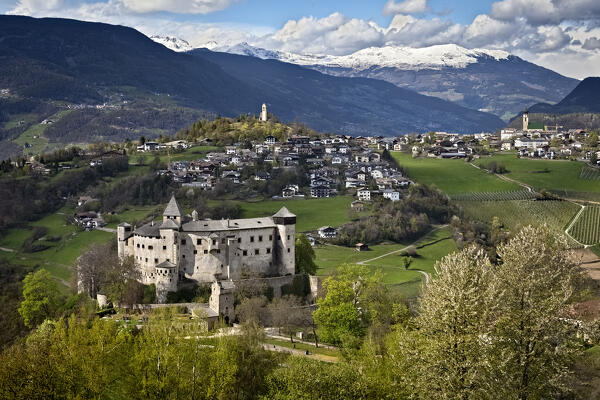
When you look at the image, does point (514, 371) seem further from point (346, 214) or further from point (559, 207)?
point (559, 207)

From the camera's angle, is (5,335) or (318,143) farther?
(318,143)

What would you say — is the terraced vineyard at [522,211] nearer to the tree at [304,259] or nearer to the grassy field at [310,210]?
the grassy field at [310,210]

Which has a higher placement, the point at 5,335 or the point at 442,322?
the point at 442,322

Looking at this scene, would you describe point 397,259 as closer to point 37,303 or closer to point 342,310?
point 342,310

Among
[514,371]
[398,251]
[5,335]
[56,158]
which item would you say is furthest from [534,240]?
[56,158]

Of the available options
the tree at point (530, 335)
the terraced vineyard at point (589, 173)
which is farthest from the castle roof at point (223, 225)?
the terraced vineyard at point (589, 173)

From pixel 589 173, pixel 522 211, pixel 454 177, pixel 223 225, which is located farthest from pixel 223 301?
pixel 589 173

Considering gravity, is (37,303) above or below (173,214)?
below
